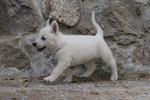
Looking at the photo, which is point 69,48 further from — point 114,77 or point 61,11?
point 61,11

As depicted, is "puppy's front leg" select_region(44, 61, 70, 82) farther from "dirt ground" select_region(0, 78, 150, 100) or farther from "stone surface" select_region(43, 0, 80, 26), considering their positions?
"stone surface" select_region(43, 0, 80, 26)

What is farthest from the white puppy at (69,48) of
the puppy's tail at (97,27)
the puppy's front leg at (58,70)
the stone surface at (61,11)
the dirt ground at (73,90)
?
the stone surface at (61,11)

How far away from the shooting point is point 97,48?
6.54 metres

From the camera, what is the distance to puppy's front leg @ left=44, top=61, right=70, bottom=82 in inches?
235

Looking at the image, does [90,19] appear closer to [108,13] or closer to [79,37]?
[108,13]

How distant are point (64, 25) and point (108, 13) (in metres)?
0.85

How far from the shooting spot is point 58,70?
6020 mm

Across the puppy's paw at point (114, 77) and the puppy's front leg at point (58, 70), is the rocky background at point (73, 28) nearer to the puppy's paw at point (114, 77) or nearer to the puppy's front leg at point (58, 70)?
the puppy's paw at point (114, 77)

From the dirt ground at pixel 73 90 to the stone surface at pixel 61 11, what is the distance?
1323 millimetres

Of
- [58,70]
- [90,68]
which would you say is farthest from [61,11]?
[58,70]

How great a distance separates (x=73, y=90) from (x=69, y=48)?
107cm

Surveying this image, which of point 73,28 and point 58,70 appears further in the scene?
point 73,28

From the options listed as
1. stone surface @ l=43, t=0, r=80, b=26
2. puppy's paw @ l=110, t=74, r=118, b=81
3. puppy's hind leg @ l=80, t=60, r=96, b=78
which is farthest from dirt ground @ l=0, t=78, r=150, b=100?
stone surface @ l=43, t=0, r=80, b=26

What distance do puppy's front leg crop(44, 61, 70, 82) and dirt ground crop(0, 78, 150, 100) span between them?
95 millimetres
